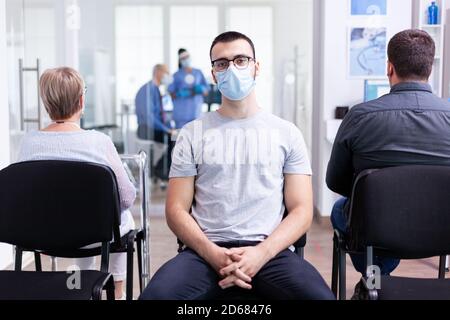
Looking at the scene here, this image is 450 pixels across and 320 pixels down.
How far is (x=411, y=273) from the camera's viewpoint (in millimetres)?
3574

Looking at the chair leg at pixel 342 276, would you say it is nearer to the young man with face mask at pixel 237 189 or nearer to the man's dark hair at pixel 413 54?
the young man with face mask at pixel 237 189

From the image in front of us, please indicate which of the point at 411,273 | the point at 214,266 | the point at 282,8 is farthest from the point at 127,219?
the point at 282,8

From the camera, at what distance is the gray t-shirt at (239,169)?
6.75ft

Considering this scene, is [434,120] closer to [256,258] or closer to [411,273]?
[256,258]

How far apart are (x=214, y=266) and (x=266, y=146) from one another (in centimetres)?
48

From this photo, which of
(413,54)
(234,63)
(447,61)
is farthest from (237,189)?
(447,61)

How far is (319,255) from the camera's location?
4.00 m

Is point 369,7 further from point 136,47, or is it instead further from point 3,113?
point 3,113

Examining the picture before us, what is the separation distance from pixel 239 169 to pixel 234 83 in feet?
1.04

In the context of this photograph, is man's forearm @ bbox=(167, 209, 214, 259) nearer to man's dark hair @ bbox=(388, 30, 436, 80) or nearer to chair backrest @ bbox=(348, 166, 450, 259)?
chair backrest @ bbox=(348, 166, 450, 259)

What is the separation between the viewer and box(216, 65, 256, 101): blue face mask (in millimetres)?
2131

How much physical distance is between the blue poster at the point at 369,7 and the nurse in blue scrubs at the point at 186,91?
1.80m

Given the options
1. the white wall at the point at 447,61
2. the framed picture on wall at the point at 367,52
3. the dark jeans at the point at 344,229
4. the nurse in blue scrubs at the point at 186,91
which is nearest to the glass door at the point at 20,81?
the nurse in blue scrubs at the point at 186,91

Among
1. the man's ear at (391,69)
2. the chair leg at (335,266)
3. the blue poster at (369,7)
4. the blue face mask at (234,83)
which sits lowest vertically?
the chair leg at (335,266)
